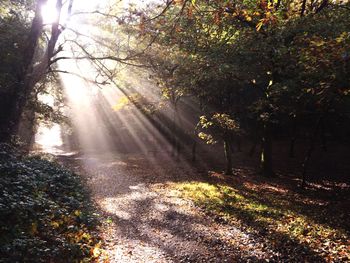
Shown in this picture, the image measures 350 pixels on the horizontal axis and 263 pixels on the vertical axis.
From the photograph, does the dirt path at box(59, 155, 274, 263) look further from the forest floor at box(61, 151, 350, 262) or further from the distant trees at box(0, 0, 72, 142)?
the distant trees at box(0, 0, 72, 142)

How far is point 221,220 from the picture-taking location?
11820 mm

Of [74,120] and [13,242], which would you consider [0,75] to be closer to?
[13,242]

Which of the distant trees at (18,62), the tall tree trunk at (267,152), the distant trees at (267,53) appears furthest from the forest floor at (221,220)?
the distant trees at (18,62)

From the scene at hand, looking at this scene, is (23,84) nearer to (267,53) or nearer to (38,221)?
(38,221)

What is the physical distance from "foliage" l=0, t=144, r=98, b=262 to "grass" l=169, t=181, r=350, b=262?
5.36m

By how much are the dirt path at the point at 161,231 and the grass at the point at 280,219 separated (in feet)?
2.37

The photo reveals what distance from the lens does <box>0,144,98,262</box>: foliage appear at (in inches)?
253

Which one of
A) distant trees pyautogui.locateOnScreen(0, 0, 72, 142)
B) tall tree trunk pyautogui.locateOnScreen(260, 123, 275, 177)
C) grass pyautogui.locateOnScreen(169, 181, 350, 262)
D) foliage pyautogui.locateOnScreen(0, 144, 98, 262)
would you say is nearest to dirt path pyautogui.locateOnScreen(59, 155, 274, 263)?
grass pyautogui.locateOnScreen(169, 181, 350, 262)

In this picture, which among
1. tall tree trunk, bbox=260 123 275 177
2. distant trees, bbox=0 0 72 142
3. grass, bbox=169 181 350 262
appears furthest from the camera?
tall tree trunk, bbox=260 123 275 177

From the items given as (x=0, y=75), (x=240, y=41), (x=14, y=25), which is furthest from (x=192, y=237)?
(x=14, y=25)

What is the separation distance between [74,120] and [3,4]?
48.1 metres

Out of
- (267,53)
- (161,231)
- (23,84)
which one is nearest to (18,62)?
(23,84)

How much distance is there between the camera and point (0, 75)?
Result: 14.2 meters

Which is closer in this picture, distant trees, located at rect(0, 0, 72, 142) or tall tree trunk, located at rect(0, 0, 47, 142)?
tall tree trunk, located at rect(0, 0, 47, 142)
